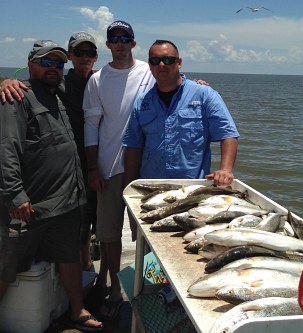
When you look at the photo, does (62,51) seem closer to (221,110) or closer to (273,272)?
(221,110)

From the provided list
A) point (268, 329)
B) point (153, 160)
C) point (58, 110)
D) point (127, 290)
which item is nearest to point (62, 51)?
point (58, 110)

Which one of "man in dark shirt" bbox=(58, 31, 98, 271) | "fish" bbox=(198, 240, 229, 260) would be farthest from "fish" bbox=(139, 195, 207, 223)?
"man in dark shirt" bbox=(58, 31, 98, 271)

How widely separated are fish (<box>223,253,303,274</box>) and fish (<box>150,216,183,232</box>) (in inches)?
27.2

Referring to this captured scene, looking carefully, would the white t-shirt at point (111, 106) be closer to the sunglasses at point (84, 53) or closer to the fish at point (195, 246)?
the sunglasses at point (84, 53)

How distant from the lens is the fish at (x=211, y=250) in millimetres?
2629

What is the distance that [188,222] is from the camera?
9.97 feet

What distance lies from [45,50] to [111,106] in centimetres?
85

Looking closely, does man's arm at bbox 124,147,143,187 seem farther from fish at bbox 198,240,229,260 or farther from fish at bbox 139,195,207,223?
fish at bbox 198,240,229,260

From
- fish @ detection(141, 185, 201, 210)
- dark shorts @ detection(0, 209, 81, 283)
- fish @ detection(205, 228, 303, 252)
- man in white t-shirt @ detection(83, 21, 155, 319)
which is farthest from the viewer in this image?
man in white t-shirt @ detection(83, 21, 155, 319)

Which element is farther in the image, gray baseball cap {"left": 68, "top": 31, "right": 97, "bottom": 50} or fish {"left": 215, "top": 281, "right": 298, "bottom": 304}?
gray baseball cap {"left": 68, "top": 31, "right": 97, "bottom": 50}

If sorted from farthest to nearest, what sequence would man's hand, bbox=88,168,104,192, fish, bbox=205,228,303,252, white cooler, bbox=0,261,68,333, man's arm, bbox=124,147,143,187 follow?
1. man's hand, bbox=88,168,104,192
2. man's arm, bbox=124,147,143,187
3. white cooler, bbox=0,261,68,333
4. fish, bbox=205,228,303,252

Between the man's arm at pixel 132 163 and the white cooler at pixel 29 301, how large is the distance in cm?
108

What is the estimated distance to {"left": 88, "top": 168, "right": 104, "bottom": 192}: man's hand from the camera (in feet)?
15.2

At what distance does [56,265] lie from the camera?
4.27 meters
